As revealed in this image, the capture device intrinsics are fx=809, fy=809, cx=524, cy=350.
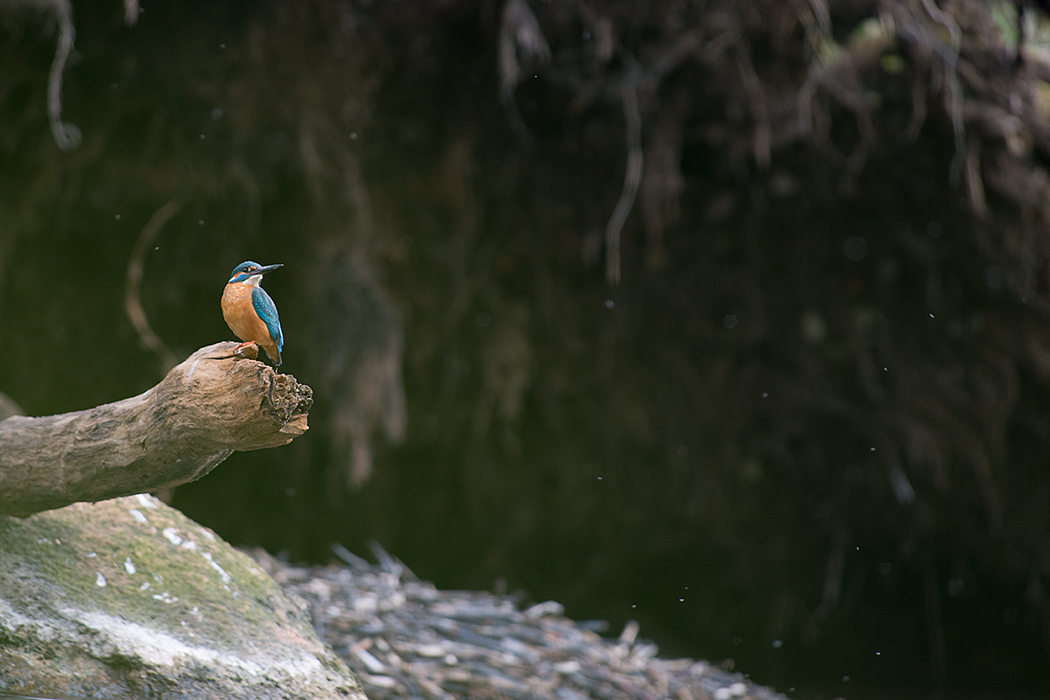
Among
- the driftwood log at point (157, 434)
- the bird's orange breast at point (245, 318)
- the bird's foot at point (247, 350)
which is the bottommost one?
the driftwood log at point (157, 434)

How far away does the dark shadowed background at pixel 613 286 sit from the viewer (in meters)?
2.29

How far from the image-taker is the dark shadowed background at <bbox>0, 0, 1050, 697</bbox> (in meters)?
2.29

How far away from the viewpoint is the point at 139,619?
1125 millimetres

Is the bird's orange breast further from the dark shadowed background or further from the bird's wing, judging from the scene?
the dark shadowed background

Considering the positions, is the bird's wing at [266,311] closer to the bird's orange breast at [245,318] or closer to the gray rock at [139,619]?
the bird's orange breast at [245,318]

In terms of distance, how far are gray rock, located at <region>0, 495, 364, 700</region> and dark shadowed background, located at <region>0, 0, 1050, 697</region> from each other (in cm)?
132

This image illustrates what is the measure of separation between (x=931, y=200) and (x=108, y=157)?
258 cm

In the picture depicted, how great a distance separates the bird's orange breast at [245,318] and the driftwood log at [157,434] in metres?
0.02

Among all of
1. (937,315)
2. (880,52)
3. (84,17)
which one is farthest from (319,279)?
(937,315)

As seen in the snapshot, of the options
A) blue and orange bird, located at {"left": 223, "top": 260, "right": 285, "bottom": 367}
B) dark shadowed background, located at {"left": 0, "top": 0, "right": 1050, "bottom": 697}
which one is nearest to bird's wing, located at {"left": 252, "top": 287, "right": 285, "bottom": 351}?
blue and orange bird, located at {"left": 223, "top": 260, "right": 285, "bottom": 367}

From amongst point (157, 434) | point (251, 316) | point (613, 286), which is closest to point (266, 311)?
point (251, 316)

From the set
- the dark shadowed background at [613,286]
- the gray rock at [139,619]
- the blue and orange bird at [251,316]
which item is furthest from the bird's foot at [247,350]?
the dark shadowed background at [613,286]

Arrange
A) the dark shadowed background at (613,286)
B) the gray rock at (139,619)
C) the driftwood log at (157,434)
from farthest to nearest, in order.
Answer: the dark shadowed background at (613,286), the gray rock at (139,619), the driftwood log at (157,434)

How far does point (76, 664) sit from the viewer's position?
3.44 feet
